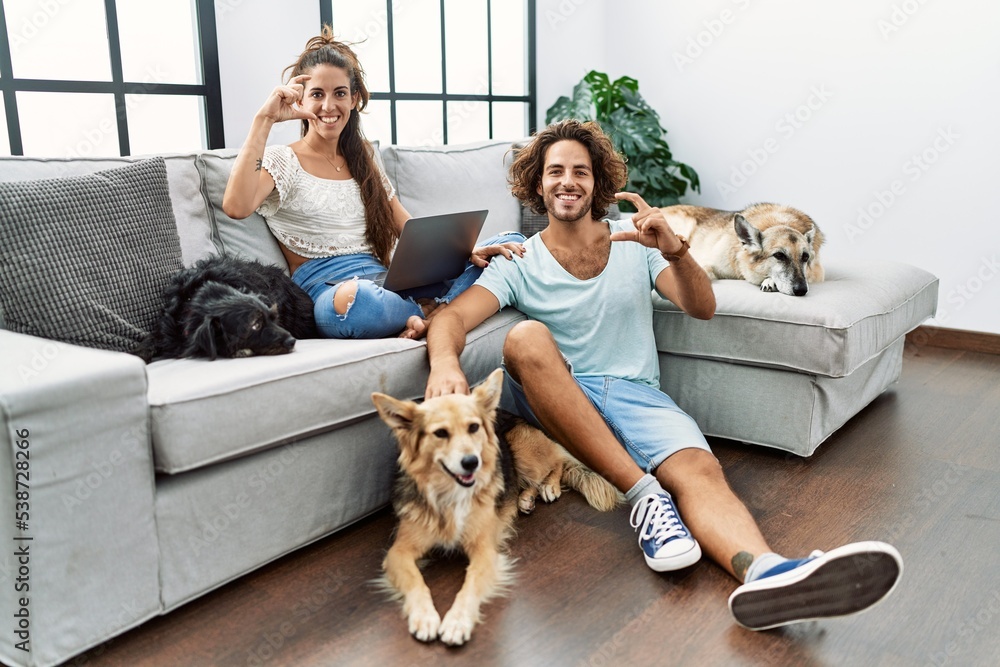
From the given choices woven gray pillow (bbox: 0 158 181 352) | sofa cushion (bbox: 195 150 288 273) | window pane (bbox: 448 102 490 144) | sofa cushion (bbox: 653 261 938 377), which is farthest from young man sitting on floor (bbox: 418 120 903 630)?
window pane (bbox: 448 102 490 144)

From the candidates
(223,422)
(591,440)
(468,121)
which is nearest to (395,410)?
(223,422)

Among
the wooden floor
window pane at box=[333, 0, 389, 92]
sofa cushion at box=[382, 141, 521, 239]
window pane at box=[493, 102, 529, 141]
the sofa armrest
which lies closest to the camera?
the sofa armrest

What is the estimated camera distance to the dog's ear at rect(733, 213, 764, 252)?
294 centimetres

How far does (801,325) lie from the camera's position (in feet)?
8.27

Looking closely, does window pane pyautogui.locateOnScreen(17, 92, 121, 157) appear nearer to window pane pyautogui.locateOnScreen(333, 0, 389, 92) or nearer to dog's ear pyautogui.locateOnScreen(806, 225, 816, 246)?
window pane pyautogui.locateOnScreen(333, 0, 389, 92)

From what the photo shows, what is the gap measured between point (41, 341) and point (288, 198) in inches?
37.7

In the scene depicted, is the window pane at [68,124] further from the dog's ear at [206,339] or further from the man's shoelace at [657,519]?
the man's shoelace at [657,519]

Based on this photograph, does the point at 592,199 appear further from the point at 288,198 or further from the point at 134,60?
the point at 134,60

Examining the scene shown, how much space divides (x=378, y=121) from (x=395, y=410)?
2468mm

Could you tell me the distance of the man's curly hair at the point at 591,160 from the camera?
2.42 m

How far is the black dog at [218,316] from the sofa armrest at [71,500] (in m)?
0.37

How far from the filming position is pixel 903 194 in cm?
400

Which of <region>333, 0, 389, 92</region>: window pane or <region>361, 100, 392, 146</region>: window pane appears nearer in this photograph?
<region>333, 0, 389, 92</region>: window pane

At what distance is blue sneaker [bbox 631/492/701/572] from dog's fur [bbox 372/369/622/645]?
34 cm
